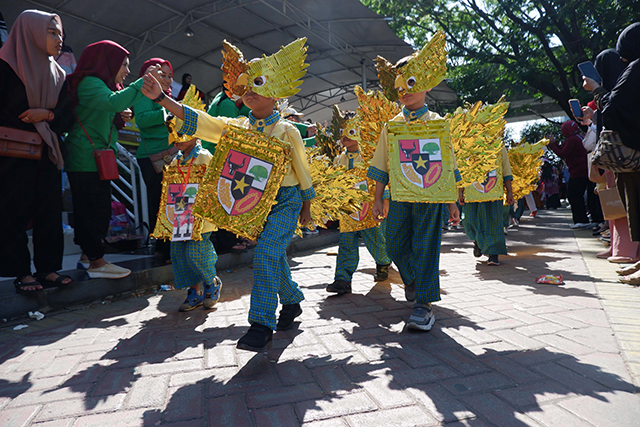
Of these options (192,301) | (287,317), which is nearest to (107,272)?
(192,301)

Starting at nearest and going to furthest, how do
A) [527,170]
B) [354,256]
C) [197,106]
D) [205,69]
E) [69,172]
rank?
[197,106], [69,172], [354,256], [527,170], [205,69]

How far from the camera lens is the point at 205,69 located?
13422mm

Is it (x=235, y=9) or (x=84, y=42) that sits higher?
(x=235, y=9)

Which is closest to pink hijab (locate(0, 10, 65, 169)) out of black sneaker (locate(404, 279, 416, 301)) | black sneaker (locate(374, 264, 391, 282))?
black sneaker (locate(404, 279, 416, 301))

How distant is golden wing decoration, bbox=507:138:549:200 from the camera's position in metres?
6.73

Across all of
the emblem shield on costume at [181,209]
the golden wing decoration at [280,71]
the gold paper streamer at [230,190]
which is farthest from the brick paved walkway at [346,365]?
the golden wing decoration at [280,71]

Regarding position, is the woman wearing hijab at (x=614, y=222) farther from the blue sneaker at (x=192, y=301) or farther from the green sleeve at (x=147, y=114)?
the green sleeve at (x=147, y=114)

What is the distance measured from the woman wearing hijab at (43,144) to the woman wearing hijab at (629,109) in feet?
16.4

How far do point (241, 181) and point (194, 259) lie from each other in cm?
138

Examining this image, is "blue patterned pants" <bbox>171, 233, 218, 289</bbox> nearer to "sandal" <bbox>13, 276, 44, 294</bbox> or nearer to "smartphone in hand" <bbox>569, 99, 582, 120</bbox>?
"sandal" <bbox>13, 276, 44, 294</bbox>

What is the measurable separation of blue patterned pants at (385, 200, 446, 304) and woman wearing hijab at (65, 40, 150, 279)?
2.80 m

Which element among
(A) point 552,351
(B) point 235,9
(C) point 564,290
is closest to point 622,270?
(C) point 564,290

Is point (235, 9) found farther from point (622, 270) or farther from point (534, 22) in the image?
point (622, 270)

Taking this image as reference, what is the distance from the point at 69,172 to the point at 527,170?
21.2 feet
